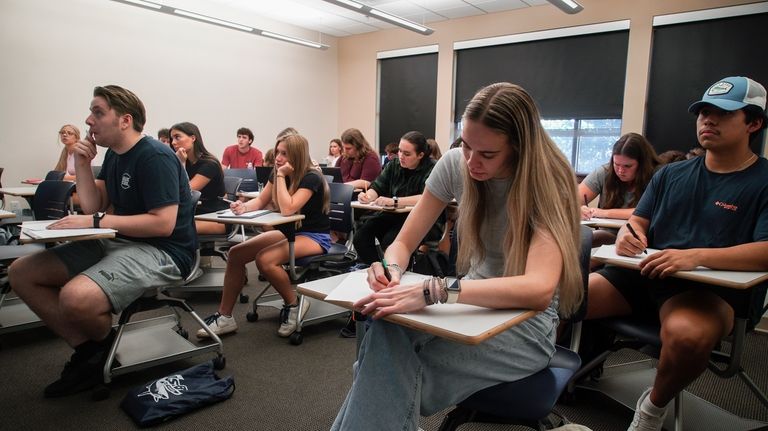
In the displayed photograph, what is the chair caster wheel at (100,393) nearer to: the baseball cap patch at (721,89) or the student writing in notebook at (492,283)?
the student writing in notebook at (492,283)

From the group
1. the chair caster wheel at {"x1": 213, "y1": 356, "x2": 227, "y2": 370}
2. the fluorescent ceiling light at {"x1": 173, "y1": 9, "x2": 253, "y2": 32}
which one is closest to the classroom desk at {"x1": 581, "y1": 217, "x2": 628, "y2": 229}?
the chair caster wheel at {"x1": 213, "y1": 356, "x2": 227, "y2": 370}

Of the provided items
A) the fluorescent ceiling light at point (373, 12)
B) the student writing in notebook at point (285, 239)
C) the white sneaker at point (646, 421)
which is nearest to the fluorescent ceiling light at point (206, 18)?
the fluorescent ceiling light at point (373, 12)

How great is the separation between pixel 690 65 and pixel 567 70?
1398 mm

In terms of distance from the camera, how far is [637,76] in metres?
5.73

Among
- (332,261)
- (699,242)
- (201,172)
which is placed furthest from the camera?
(201,172)

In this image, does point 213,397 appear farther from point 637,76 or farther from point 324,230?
point 637,76

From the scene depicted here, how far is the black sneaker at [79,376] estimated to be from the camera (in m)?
2.01

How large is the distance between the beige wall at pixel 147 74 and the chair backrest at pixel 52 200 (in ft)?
10.5

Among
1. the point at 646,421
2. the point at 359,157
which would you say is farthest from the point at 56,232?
the point at 359,157

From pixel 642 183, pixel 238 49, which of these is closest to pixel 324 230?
pixel 642 183

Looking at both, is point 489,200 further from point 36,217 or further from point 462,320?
point 36,217

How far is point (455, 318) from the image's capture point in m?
1.00

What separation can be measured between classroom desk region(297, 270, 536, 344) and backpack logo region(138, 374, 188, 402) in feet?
4.07

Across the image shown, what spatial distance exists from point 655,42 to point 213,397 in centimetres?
614
